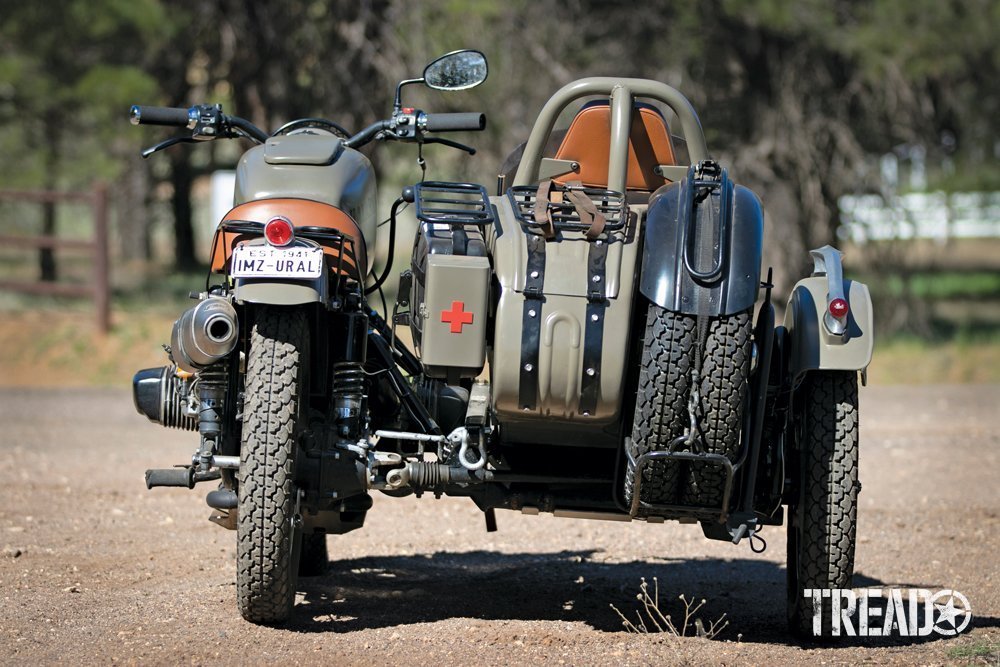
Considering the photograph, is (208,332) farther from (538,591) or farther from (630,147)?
(538,591)

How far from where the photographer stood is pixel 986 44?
1722 centimetres

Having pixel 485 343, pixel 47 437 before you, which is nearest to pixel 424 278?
pixel 485 343

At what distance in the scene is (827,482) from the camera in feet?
17.0

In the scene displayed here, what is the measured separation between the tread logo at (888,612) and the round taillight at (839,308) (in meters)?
1.00

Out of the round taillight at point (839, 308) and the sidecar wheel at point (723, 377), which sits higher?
the round taillight at point (839, 308)

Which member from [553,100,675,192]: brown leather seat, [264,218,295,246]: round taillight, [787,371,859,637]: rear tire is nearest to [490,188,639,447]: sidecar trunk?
[264,218,295,246]: round taillight

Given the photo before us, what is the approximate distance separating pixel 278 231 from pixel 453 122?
1.35m

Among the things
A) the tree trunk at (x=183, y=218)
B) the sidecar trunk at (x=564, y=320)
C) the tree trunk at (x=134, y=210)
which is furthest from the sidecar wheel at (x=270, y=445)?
the tree trunk at (x=183, y=218)

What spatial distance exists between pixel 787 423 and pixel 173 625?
7.76 feet

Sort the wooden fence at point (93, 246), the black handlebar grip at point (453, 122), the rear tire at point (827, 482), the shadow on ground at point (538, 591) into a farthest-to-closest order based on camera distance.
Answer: the wooden fence at point (93, 246) → the black handlebar grip at point (453, 122) → the shadow on ground at point (538, 591) → the rear tire at point (827, 482)

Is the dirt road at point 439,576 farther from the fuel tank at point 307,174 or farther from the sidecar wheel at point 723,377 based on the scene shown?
the fuel tank at point 307,174

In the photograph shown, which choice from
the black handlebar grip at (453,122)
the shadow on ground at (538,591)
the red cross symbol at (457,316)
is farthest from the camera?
the black handlebar grip at (453,122)

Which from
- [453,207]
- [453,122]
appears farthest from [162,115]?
[453,207]

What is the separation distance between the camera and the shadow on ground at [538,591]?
568 cm
